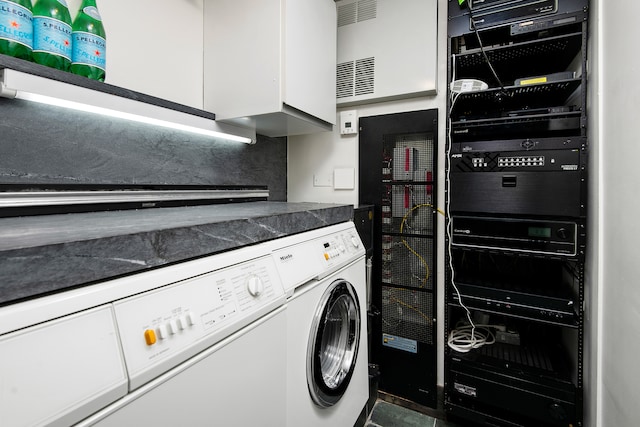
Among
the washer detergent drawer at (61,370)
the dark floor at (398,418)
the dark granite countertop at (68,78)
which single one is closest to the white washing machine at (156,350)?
the washer detergent drawer at (61,370)

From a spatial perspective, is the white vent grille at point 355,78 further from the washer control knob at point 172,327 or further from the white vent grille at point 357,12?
the washer control knob at point 172,327

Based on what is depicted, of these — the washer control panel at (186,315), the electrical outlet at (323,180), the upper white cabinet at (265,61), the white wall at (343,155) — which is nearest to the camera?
the washer control panel at (186,315)

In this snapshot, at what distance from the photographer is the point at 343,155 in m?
2.19

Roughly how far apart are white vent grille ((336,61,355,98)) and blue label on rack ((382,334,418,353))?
1.64 m

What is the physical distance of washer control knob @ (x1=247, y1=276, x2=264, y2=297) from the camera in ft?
2.79

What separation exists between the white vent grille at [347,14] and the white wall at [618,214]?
52.0 inches

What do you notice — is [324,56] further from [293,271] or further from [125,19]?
[293,271]

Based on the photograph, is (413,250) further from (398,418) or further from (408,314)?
(398,418)

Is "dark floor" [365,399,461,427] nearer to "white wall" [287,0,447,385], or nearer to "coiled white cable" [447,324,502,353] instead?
"white wall" [287,0,447,385]

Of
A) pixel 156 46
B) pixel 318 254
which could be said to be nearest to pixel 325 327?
pixel 318 254

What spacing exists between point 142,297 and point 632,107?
1.55 metres

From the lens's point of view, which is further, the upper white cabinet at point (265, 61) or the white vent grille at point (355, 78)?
the white vent grille at point (355, 78)

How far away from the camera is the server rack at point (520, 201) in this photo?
1.38 metres

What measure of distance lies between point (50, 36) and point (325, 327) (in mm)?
1413
